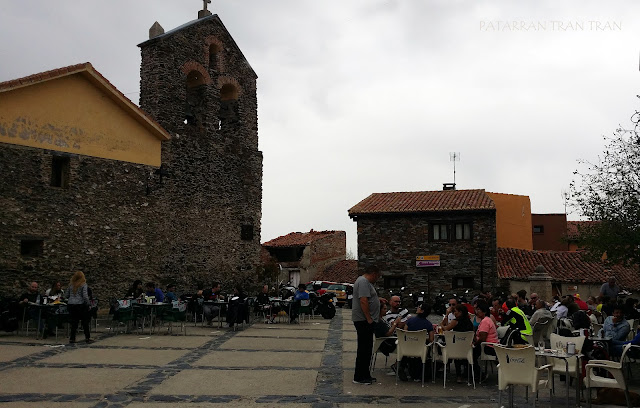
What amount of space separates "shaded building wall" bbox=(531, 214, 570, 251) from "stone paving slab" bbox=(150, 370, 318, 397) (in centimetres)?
3345

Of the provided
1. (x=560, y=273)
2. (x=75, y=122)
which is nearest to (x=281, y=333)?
(x=75, y=122)

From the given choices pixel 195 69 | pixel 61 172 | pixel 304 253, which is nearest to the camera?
pixel 61 172

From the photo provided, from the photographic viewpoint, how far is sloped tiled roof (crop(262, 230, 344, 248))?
132 feet

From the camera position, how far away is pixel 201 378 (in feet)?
28.4

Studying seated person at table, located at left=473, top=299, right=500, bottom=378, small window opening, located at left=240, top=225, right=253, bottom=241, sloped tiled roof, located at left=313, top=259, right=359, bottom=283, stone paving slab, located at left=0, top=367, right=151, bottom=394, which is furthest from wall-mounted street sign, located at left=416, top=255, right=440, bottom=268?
stone paving slab, located at left=0, top=367, right=151, bottom=394

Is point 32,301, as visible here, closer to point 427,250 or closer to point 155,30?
point 155,30

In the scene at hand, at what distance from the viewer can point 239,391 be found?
25.6 ft

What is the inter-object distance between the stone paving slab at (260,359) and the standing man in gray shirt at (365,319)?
1593mm

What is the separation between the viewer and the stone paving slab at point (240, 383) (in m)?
7.80

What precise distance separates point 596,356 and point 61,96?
15.6 metres

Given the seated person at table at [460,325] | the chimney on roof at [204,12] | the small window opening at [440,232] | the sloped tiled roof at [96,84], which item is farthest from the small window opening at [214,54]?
the seated person at table at [460,325]

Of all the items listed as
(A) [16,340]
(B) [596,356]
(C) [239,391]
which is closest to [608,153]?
(B) [596,356]

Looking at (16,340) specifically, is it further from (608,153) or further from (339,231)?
(339,231)

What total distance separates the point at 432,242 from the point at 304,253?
12.3 m
